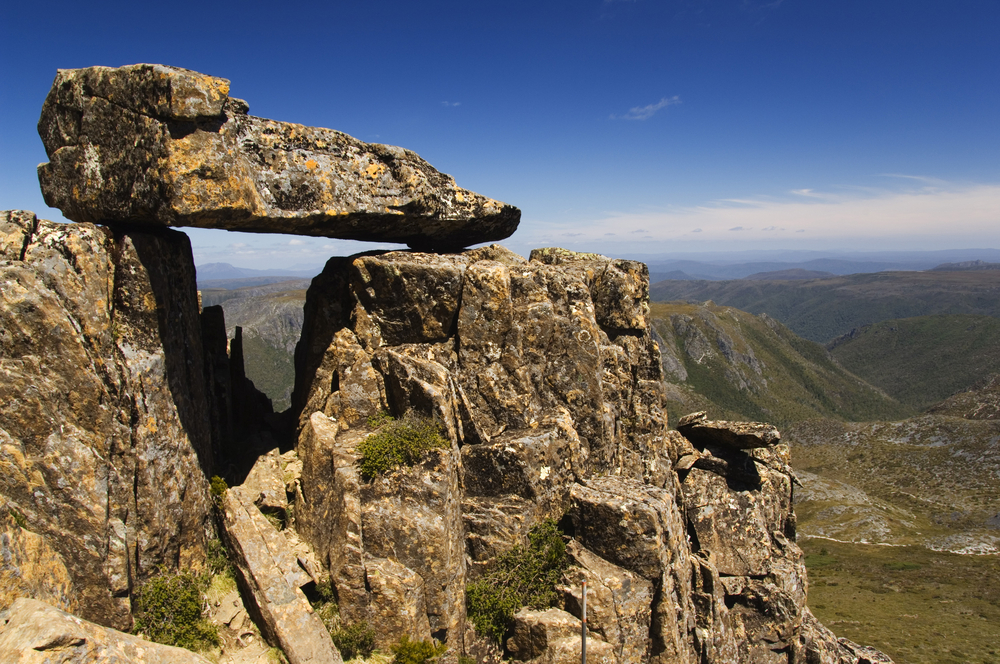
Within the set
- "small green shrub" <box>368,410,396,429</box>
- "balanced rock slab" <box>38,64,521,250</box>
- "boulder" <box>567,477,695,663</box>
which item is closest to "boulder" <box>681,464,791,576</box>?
"boulder" <box>567,477,695,663</box>

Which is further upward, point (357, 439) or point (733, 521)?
point (357, 439)

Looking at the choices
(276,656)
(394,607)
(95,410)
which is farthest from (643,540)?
(95,410)

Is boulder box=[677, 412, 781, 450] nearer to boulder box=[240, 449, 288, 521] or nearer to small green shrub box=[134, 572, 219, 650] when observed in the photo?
boulder box=[240, 449, 288, 521]

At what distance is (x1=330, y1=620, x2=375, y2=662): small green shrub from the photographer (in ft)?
48.1

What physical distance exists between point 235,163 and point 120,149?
116 inches

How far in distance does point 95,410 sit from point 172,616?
5.95m

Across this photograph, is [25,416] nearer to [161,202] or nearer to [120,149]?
[161,202]

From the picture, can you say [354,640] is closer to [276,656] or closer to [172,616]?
[276,656]

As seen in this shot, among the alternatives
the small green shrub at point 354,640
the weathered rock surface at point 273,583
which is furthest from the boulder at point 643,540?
the weathered rock surface at point 273,583

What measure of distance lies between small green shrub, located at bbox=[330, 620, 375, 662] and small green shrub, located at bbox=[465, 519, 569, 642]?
3.49m

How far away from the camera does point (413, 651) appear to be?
585 inches

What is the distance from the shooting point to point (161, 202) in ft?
47.4

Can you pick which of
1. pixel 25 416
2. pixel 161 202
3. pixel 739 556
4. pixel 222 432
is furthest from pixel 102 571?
pixel 739 556

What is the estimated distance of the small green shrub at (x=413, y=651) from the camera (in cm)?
1471
